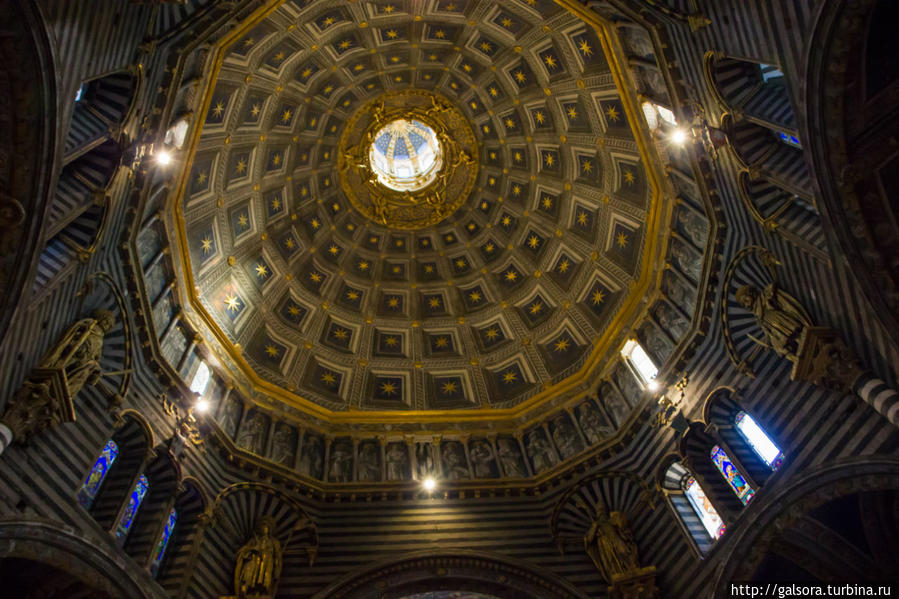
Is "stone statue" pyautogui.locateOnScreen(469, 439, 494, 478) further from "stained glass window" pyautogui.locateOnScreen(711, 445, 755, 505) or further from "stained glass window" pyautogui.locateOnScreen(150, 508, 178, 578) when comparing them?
"stained glass window" pyautogui.locateOnScreen(150, 508, 178, 578)

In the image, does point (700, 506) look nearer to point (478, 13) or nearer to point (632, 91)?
point (632, 91)

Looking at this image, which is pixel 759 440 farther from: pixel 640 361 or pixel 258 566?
pixel 258 566

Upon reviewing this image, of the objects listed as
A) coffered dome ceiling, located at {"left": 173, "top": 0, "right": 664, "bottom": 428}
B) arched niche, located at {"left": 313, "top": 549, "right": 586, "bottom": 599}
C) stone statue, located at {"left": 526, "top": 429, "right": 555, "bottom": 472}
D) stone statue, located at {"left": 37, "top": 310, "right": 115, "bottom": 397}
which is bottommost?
arched niche, located at {"left": 313, "top": 549, "right": 586, "bottom": 599}

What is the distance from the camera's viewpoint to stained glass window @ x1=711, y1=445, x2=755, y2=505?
1831 cm

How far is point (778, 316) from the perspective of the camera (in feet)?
56.2

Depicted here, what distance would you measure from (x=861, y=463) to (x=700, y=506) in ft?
21.3

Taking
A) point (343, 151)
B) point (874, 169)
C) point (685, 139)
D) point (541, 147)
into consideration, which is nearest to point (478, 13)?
point (541, 147)

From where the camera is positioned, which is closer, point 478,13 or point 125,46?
point 125,46

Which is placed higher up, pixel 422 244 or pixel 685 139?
pixel 422 244

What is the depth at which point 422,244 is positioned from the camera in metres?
34.2

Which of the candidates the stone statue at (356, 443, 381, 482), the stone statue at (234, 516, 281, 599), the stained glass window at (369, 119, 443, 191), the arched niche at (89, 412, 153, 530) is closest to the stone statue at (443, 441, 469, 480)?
the stone statue at (356, 443, 381, 482)

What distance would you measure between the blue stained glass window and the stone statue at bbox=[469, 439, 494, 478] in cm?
Answer: 1277

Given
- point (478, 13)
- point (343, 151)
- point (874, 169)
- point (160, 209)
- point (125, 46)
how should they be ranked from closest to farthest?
point (874, 169) → point (125, 46) → point (160, 209) → point (478, 13) → point (343, 151)

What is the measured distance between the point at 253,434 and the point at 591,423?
1316cm
